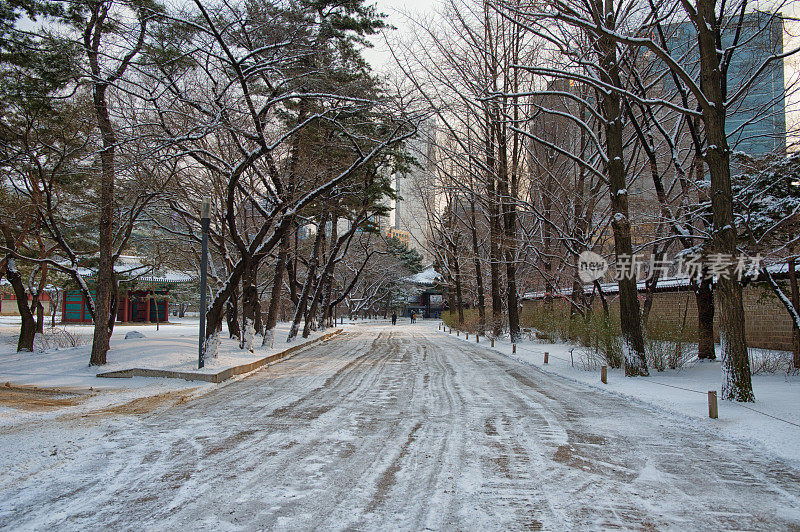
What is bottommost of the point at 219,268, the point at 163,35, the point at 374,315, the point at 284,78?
the point at 374,315

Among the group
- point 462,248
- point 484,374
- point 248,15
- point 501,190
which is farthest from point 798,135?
point 462,248

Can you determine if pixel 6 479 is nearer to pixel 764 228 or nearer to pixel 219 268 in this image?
pixel 764 228

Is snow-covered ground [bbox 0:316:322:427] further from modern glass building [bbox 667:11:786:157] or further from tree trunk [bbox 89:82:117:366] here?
modern glass building [bbox 667:11:786:157]

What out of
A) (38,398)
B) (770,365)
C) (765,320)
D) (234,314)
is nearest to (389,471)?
(38,398)

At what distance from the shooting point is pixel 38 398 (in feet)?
28.9

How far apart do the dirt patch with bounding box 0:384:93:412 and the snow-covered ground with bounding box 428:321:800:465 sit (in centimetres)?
981

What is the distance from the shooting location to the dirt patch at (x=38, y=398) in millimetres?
7918

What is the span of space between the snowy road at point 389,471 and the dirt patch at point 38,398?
1.58 metres

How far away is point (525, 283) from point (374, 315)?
1997 inches

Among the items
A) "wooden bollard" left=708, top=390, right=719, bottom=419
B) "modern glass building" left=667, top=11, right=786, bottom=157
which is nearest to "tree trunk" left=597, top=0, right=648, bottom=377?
"modern glass building" left=667, top=11, right=786, bottom=157

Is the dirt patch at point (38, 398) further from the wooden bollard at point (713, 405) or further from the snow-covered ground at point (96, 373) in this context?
the wooden bollard at point (713, 405)

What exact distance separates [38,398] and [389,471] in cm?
742

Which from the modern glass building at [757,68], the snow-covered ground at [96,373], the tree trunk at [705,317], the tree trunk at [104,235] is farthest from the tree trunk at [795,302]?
the tree trunk at [104,235]

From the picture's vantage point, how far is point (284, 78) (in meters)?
13.2
